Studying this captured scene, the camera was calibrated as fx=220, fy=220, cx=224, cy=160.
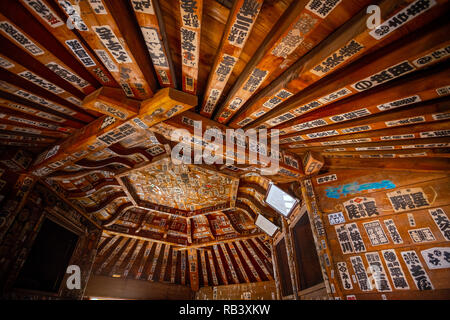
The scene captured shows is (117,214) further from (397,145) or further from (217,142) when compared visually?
(397,145)

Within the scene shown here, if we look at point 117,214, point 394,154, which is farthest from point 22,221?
point 394,154

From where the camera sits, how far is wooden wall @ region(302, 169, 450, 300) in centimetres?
318

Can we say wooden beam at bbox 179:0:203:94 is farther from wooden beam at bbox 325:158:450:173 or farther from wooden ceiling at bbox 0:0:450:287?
wooden beam at bbox 325:158:450:173

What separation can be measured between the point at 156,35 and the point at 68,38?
3.70 feet

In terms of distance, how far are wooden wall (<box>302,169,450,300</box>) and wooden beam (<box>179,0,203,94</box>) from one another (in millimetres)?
3542

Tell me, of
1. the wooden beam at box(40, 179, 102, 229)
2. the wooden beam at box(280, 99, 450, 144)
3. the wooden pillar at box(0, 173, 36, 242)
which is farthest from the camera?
the wooden beam at box(40, 179, 102, 229)

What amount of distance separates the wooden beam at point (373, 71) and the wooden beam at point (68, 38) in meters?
2.75

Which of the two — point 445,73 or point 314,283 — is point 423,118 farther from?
point 314,283

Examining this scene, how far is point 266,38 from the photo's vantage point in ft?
9.36

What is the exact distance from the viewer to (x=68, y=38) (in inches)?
106

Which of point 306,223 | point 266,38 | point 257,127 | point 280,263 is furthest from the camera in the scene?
point 280,263

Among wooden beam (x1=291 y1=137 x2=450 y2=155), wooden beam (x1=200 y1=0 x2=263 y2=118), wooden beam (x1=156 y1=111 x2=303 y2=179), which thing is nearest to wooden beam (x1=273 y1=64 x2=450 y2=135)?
wooden beam (x1=291 y1=137 x2=450 y2=155)

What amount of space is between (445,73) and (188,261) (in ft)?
35.5

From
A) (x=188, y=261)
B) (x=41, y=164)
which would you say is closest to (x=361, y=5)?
(x=41, y=164)
